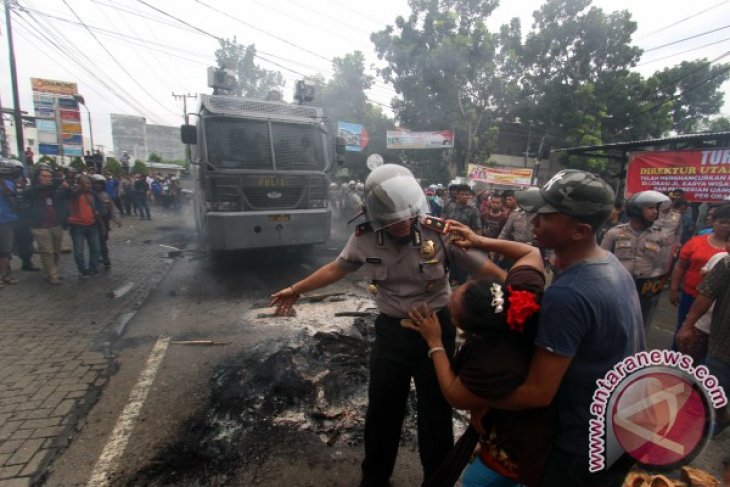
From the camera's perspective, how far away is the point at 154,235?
41.1ft

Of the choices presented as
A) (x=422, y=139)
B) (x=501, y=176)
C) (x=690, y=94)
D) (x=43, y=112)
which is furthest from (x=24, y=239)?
(x=690, y=94)

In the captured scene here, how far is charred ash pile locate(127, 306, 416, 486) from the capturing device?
2.60 m

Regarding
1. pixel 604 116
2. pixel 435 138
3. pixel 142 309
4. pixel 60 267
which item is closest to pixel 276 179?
pixel 142 309

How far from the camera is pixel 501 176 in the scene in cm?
1488

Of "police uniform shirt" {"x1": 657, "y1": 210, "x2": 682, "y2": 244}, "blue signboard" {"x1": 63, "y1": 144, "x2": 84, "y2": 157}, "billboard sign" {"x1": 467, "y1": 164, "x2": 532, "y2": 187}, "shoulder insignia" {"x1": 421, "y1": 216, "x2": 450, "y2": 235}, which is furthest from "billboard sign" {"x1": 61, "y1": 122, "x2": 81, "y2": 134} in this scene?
"police uniform shirt" {"x1": 657, "y1": 210, "x2": 682, "y2": 244}

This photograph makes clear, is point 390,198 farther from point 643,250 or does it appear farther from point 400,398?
point 643,250

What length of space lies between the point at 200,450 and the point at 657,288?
443 centimetres

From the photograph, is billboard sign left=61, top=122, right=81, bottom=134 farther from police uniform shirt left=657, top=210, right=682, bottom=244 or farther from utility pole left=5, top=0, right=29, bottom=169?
police uniform shirt left=657, top=210, right=682, bottom=244

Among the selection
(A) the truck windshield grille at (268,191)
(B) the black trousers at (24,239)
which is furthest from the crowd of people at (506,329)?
(B) the black trousers at (24,239)

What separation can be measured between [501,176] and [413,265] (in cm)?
1389

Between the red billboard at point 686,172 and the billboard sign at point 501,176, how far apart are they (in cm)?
620

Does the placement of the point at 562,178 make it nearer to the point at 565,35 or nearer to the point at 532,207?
the point at 532,207

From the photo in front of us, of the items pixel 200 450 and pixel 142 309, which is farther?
pixel 142 309

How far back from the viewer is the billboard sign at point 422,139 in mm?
19547
